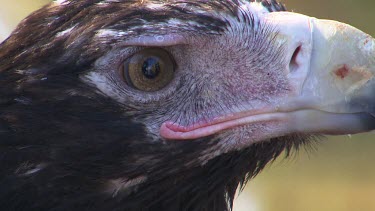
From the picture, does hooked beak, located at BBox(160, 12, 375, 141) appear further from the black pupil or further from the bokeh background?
the bokeh background

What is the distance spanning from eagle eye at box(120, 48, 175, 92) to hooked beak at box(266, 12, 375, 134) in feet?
1.65

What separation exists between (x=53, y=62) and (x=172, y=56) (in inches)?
18.7

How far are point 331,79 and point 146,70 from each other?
73 cm

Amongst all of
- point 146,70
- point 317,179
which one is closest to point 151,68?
point 146,70

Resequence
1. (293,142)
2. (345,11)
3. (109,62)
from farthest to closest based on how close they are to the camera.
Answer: (345,11)
(293,142)
(109,62)

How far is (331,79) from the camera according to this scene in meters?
3.57

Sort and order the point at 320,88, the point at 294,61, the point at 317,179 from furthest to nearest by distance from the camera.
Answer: the point at 317,179
the point at 294,61
the point at 320,88

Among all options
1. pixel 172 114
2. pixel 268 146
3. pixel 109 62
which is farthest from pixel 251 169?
pixel 109 62

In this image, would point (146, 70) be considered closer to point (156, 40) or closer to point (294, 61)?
point (156, 40)

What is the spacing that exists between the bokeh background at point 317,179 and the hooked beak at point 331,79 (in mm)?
5205

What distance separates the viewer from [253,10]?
386 centimetres

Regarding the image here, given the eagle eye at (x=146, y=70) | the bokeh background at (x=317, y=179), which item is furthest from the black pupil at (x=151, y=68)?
the bokeh background at (x=317, y=179)

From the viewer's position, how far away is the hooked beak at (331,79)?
3543 millimetres

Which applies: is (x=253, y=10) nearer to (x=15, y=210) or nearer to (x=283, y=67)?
(x=283, y=67)
